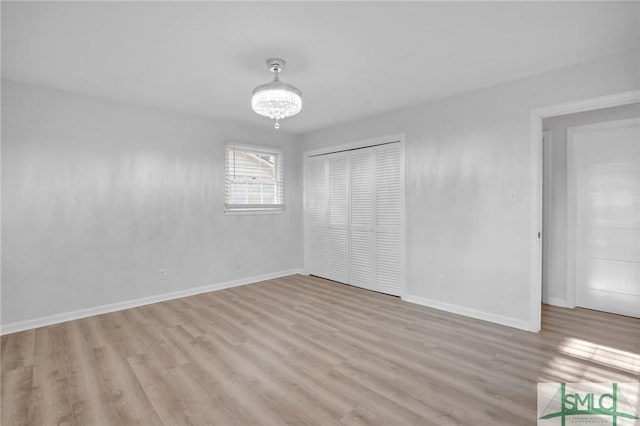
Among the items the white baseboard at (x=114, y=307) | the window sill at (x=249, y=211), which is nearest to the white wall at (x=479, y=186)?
the window sill at (x=249, y=211)

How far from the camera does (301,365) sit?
2.56 metres

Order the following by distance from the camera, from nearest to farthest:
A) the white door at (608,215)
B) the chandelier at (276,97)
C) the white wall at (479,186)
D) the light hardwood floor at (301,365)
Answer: the light hardwood floor at (301,365) < the chandelier at (276,97) < the white wall at (479,186) < the white door at (608,215)

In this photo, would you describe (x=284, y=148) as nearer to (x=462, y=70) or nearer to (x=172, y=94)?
(x=172, y=94)

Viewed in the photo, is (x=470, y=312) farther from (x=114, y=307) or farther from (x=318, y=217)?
(x=114, y=307)

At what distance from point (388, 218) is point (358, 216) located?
0.56m

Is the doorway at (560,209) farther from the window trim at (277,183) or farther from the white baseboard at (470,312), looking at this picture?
the window trim at (277,183)

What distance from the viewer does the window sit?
5.05 metres

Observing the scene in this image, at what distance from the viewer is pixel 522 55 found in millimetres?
2775

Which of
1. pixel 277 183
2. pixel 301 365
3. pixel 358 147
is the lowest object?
pixel 301 365

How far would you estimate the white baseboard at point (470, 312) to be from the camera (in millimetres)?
3297

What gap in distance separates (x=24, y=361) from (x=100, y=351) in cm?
54

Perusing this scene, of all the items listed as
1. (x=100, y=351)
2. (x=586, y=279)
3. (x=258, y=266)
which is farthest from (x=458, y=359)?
(x=258, y=266)

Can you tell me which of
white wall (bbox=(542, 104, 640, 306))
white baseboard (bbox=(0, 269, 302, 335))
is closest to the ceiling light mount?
white baseboard (bbox=(0, 269, 302, 335))

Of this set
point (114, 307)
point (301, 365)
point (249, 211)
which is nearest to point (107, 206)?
point (114, 307)
